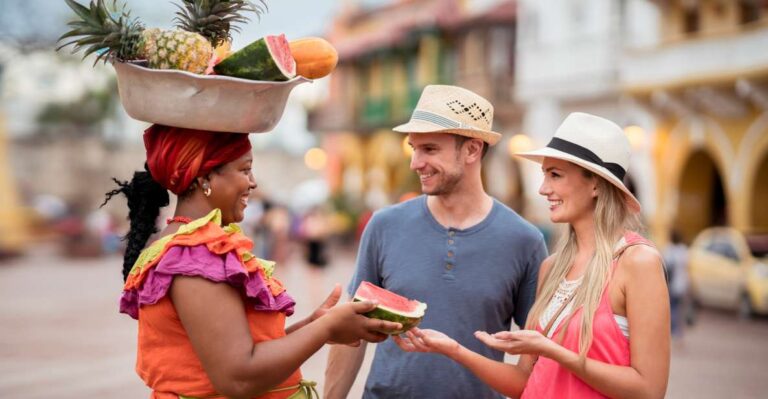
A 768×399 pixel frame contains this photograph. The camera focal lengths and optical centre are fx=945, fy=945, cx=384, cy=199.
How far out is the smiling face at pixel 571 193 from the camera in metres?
3.52

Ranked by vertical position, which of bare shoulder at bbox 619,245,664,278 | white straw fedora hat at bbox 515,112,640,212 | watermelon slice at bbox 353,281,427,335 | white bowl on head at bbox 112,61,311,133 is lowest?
watermelon slice at bbox 353,281,427,335

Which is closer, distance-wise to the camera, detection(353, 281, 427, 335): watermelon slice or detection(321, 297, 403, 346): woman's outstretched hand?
detection(321, 297, 403, 346): woman's outstretched hand

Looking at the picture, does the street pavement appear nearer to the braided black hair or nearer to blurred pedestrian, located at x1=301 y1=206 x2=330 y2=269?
blurred pedestrian, located at x1=301 y1=206 x2=330 y2=269

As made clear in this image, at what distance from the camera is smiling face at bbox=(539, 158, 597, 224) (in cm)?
352

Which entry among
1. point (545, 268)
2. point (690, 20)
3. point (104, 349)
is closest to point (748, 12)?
point (690, 20)

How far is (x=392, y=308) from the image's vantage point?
3240 mm

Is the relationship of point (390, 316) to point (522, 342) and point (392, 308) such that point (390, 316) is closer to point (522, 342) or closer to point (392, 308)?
point (392, 308)

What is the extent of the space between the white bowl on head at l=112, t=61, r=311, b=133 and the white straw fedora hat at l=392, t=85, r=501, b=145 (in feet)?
3.92

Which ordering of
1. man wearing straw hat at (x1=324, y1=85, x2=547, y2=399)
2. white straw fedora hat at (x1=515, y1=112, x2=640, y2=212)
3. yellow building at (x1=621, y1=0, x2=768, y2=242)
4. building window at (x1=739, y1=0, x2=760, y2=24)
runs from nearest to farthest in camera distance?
white straw fedora hat at (x1=515, y1=112, x2=640, y2=212), man wearing straw hat at (x1=324, y1=85, x2=547, y2=399), yellow building at (x1=621, y1=0, x2=768, y2=242), building window at (x1=739, y1=0, x2=760, y2=24)

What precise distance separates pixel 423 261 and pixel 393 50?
37.2m

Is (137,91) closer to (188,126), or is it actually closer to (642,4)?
(188,126)

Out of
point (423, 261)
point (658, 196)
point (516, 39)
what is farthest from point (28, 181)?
point (423, 261)

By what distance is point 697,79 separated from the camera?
72.3 ft

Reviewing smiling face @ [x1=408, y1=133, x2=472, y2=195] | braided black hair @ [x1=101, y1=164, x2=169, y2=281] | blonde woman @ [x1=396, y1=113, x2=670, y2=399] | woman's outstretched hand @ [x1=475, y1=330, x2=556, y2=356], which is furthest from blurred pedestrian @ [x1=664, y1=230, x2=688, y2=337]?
braided black hair @ [x1=101, y1=164, x2=169, y2=281]
